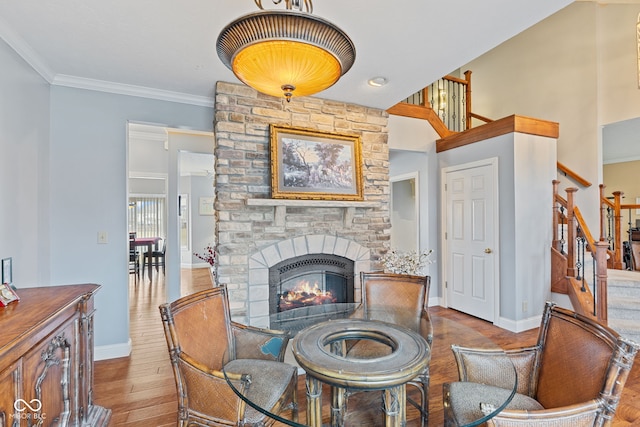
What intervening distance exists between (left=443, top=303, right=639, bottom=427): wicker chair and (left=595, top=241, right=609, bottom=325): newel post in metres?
2.09

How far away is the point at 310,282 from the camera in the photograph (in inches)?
138

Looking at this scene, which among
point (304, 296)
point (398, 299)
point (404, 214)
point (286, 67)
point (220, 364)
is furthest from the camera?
point (404, 214)

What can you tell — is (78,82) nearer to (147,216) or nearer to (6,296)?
(6,296)

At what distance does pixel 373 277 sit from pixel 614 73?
485cm

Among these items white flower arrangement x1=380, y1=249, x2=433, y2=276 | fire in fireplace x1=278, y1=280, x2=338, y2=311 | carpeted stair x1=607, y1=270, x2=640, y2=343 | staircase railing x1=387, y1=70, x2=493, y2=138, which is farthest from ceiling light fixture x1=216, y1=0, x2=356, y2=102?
carpeted stair x1=607, y1=270, x2=640, y2=343

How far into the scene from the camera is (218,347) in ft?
6.28

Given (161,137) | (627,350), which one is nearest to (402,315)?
(627,350)

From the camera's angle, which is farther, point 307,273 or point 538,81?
point 538,81

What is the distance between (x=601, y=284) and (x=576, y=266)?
0.58 m

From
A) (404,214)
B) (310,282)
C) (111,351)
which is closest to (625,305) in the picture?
(310,282)

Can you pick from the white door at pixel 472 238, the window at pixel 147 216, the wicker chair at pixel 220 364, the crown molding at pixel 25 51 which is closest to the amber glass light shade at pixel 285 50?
the wicker chair at pixel 220 364

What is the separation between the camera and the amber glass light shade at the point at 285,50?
3.84 ft

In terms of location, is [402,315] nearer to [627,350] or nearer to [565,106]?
[627,350]

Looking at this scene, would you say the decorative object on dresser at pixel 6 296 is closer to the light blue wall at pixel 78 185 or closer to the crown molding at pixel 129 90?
the light blue wall at pixel 78 185
